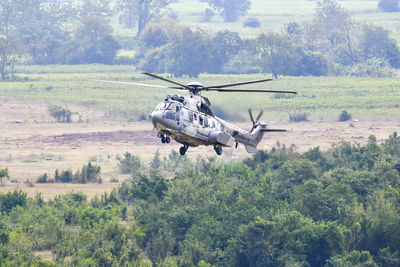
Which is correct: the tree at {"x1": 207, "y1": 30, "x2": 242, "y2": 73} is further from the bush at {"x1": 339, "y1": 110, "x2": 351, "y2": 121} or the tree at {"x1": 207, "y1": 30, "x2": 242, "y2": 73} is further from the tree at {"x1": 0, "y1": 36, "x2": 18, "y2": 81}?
the bush at {"x1": 339, "y1": 110, "x2": 351, "y2": 121}

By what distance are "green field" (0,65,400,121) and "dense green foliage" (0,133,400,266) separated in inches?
1353

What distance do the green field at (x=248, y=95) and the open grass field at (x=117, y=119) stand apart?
0.49ft

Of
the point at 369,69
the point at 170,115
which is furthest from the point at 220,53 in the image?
the point at 170,115

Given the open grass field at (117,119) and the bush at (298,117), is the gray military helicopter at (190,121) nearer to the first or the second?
the open grass field at (117,119)

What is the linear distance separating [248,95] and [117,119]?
19018 mm

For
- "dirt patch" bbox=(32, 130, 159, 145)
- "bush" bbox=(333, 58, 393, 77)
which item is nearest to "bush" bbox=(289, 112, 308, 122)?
"dirt patch" bbox=(32, 130, 159, 145)

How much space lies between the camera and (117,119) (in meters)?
140

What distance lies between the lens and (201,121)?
49594 mm

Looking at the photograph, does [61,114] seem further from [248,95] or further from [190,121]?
[190,121]

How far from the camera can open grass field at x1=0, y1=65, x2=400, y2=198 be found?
116m

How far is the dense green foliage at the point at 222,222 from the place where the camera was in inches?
3063

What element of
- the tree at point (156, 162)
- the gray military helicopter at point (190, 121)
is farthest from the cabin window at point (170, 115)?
the tree at point (156, 162)

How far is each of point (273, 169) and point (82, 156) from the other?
24111mm

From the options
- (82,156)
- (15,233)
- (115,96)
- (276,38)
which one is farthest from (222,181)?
(276,38)
